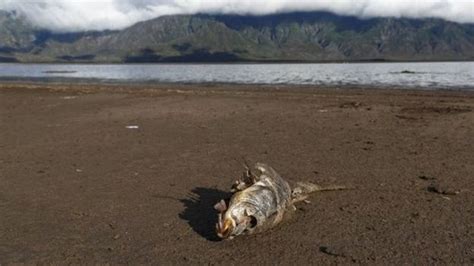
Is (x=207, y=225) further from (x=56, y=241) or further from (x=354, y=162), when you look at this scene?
(x=354, y=162)

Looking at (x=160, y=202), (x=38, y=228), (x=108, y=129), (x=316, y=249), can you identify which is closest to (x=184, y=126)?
(x=108, y=129)

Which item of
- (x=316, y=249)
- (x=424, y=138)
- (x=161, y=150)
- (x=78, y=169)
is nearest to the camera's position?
(x=316, y=249)

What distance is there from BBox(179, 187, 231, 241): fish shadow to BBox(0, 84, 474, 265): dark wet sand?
3cm

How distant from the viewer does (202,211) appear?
9.12 meters

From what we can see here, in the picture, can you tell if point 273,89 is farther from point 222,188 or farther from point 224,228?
point 224,228

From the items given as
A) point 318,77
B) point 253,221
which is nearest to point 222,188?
point 253,221

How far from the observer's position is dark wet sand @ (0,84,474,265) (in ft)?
24.5

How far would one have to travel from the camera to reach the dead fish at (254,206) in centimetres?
736

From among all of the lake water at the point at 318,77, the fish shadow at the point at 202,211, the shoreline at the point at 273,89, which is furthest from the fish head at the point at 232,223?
the lake water at the point at 318,77

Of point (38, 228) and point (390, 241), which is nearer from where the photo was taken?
point (390, 241)

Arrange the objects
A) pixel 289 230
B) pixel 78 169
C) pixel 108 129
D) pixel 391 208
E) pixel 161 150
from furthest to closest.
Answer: pixel 108 129 < pixel 161 150 < pixel 78 169 < pixel 391 208 < pixel 289 230

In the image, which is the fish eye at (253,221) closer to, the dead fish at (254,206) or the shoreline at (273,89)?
the dead fish at (254,206)

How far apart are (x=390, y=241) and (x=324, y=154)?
626 cm

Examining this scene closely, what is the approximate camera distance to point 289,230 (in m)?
8.14
